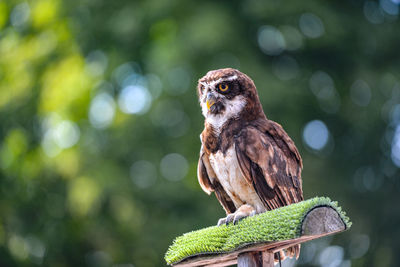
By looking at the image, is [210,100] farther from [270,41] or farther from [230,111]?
[270,41]

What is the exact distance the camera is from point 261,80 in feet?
26.6

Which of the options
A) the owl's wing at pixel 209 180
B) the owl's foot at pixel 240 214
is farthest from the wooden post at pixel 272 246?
the owl's wing at pixel 209 180

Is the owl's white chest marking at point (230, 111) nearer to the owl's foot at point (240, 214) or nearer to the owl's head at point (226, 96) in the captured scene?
the owl's head at point (226, 96)

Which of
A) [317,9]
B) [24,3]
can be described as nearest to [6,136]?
[24,3]

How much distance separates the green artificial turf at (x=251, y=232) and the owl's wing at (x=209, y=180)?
22.3 inches

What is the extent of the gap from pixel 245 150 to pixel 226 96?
0.39 m

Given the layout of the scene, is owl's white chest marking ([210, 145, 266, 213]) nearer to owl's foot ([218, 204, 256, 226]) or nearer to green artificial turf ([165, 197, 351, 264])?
owl's foot ([218, 204, 256, 226])

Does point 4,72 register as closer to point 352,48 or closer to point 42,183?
point 42,183

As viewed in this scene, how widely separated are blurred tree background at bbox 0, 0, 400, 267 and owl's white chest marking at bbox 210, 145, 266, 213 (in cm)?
453

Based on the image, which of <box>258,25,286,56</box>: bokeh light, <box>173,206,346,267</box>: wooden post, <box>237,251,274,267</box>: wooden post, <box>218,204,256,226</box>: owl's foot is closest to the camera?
<box>173,206,346,267</box>: wooden post

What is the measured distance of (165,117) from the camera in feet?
29.0

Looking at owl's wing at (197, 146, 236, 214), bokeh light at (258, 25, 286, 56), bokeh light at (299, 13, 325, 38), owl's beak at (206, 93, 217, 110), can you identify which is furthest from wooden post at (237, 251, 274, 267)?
bokeh light at (258, 25, 286, 56)

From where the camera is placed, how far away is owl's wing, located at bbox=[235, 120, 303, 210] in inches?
132

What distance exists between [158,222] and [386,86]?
409 cm
